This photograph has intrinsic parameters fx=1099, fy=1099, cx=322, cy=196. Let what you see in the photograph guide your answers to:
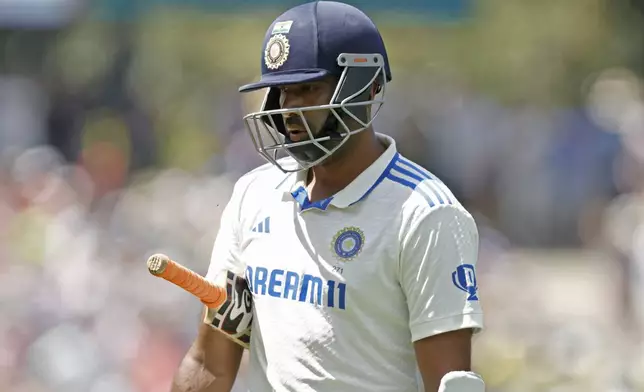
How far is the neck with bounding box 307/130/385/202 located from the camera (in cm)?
244

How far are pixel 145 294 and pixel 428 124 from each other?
233cm

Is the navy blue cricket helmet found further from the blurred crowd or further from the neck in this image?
the blurred crowd

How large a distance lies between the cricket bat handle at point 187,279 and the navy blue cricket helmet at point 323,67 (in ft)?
1.00

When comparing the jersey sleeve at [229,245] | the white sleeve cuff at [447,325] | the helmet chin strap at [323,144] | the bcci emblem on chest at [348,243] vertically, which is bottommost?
the white sleeve cuff at [447,325]

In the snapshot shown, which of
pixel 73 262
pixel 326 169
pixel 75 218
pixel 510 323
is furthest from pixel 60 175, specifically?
pixel 326 169

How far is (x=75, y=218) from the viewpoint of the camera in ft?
23.6

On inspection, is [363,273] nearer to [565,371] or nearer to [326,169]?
[326,169]

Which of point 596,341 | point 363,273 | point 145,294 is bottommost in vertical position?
point 596,341

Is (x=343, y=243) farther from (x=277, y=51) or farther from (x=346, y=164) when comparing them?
(x=277, y=51)

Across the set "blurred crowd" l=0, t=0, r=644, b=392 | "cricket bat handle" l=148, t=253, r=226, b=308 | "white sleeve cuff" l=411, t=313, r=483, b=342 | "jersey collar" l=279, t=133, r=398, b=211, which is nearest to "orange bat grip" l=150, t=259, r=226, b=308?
"cricket bat handle" l=148, t=253, r=226, b=308

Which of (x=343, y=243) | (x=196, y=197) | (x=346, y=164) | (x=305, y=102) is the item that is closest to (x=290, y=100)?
(x=305, y=102)

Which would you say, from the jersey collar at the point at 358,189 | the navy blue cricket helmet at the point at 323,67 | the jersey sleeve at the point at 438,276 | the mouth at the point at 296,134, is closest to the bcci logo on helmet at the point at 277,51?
the navy blue cricket helmet at the point at 323,67

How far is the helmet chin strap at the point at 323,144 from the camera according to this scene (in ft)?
7.72

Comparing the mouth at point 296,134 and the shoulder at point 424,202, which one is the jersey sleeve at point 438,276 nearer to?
the shoulder at point 424,202
